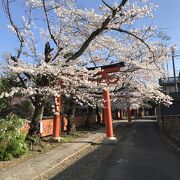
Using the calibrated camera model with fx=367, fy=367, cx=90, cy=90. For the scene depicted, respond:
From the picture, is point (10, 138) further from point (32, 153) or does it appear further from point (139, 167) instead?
point (139, 167)

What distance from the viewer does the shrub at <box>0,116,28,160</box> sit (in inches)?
564

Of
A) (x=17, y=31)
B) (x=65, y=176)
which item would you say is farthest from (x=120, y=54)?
(x=65, y=176)

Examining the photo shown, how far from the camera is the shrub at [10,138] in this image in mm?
14320

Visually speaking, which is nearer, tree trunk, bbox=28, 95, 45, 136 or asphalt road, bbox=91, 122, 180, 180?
asphalt road, bbox=91, 122, 180, 180

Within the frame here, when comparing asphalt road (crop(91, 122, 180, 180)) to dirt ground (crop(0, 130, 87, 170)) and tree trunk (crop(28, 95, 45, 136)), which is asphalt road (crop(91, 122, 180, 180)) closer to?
dirt ground (crop(0, 130, 87, 170))

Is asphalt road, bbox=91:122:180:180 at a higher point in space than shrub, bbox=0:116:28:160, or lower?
lower

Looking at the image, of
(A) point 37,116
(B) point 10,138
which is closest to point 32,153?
(B) point 10,138

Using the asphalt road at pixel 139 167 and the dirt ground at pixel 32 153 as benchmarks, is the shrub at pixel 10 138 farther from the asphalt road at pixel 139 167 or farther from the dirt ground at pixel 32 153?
the asphalt road at pixel 139 167

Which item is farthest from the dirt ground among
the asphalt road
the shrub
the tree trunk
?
the asphalt road

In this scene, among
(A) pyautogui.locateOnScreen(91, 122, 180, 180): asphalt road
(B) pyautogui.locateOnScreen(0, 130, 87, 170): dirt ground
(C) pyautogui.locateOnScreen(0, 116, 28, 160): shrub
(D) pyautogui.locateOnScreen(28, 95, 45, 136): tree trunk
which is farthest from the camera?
(D) pyautogui.locateOnScreen(28, 95, 45, 136): tree trunk

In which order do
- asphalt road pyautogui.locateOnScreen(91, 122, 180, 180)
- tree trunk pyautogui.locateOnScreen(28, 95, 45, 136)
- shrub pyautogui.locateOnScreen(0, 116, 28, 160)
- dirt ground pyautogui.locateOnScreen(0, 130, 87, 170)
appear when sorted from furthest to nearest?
tree trunk pyautogui.locateOnScreen(28, 95, 45, 136) → shrub pyautogui.locateOnScreen(0, 116, 28, 160) → dirt ground pyautogui.locateOnScreen(0, 130, 87, 170) → asphalt road pyautogui.locateOnScreen(91, 122, 180, 180)

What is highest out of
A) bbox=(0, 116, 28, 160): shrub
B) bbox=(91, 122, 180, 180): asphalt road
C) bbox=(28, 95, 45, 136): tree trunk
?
bbox=(28, 95, 45, 136): tree trunk

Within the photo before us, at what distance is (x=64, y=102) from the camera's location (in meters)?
30.1

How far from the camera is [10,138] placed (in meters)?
14.6
